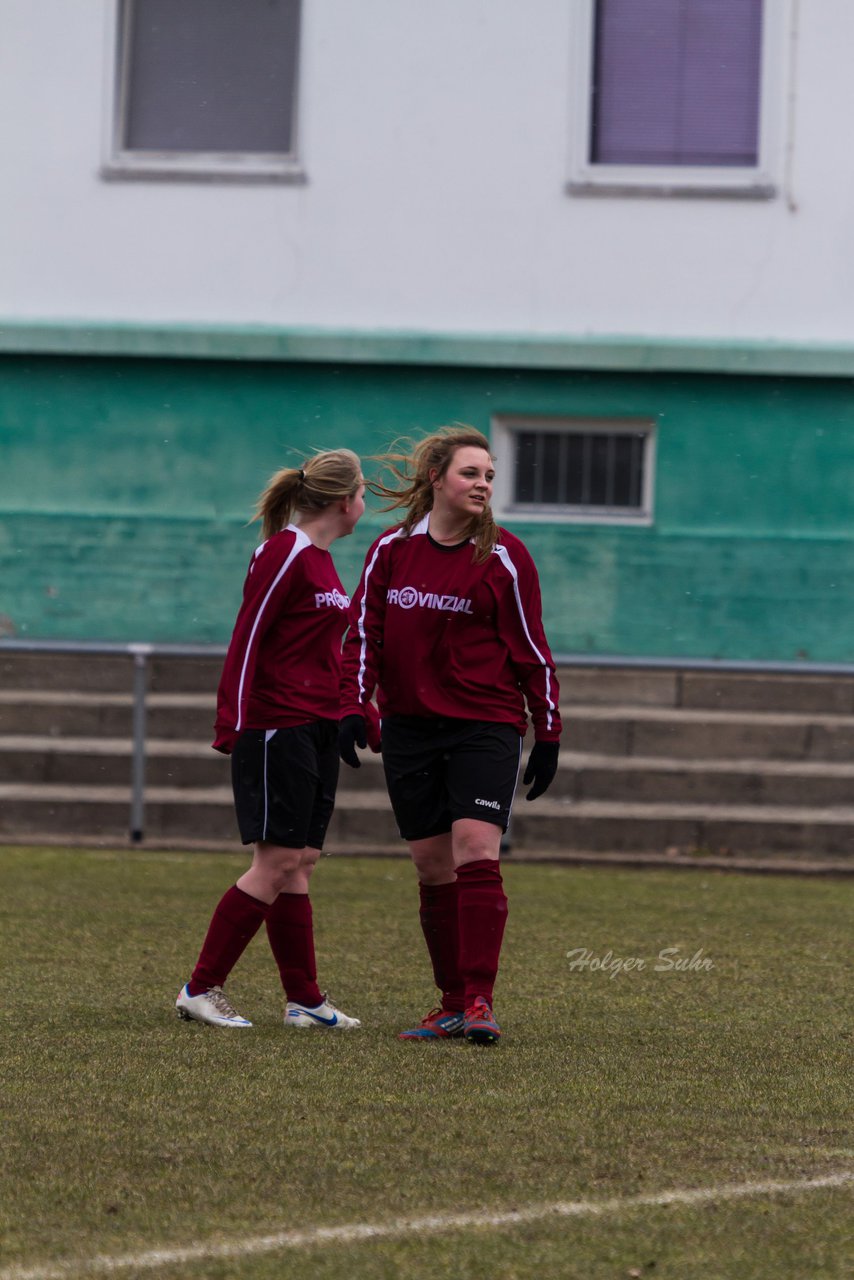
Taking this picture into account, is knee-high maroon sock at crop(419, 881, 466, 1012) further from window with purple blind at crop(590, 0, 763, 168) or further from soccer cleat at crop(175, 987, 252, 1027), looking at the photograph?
window with purple blind at crop(590, 0, 763, 168)

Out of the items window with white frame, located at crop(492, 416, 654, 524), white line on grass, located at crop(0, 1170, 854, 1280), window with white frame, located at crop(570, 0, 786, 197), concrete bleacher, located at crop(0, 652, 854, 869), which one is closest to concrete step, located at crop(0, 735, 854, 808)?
concrete bleacher, located at crop(0, 652, 854, 869)

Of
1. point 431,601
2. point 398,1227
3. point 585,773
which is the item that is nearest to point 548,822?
point 585,773

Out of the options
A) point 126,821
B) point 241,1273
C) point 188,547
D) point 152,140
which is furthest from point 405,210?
point 241,1273

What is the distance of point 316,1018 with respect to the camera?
6223 mm

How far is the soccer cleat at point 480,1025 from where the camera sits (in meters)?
5.83

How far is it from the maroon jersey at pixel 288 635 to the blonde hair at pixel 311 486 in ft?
0.36

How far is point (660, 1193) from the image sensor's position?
4168 mm

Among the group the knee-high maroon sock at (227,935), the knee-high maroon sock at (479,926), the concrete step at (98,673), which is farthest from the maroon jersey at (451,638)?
the concrete step at (98,673)

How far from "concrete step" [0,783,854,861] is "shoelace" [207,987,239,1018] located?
5440mm

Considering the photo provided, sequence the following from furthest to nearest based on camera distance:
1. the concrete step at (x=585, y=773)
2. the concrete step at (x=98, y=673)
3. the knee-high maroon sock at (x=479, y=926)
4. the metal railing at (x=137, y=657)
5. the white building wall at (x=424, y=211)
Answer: the white building wall at (x=424, y=211), the concrete step at (x=98, y=673), the concrete step at (x=585, y=773), the metal railing at (x=137, y=657), the knee-high maroon sock at (x=479, y=926)

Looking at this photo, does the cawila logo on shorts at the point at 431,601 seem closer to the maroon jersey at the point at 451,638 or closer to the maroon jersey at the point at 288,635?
the maroon jersey at the point at 451,638

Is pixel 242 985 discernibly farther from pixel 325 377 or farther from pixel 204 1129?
pixel 325 377

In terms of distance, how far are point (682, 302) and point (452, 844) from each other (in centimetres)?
809

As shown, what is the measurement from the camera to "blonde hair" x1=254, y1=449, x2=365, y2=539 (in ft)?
20.7
